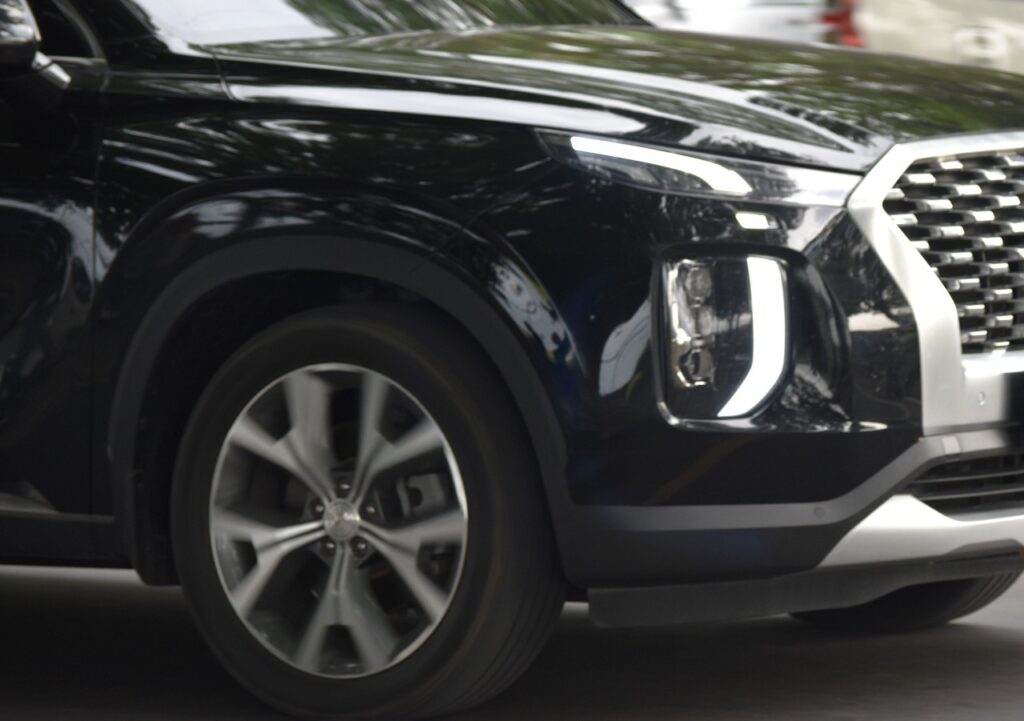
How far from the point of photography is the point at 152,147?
4793 millimetres

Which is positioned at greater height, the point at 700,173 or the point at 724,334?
the point at 700,173

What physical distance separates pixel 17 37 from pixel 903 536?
197 centimetres

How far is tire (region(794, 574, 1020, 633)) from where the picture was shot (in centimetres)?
575

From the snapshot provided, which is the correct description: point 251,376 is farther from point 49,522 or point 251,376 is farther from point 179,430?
point 49,522

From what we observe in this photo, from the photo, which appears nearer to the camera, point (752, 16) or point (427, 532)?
point (427, 532)

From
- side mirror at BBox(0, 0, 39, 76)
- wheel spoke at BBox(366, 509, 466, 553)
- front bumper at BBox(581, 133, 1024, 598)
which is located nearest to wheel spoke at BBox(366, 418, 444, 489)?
wheel spoke at BBox(366, 509, 466, 553)

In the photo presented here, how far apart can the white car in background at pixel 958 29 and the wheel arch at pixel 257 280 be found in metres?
7.46

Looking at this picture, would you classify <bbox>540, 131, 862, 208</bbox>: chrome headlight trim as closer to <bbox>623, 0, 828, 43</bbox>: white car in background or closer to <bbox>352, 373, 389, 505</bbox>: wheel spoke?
<bbox>352, 373, 389, 505</bbox>: wheel spoke

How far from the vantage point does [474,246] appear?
4461 millimetres

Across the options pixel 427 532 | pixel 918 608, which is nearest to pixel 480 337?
pixel 427 532

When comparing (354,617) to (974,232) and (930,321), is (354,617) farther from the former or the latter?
(974,232)

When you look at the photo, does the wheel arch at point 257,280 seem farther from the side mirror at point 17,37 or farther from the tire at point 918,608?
the tire at point 918,608

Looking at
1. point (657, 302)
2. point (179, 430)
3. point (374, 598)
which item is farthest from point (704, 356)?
point (179, 430)

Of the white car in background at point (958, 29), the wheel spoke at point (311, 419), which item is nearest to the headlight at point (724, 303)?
the wheel spoke at point (311, 419)
